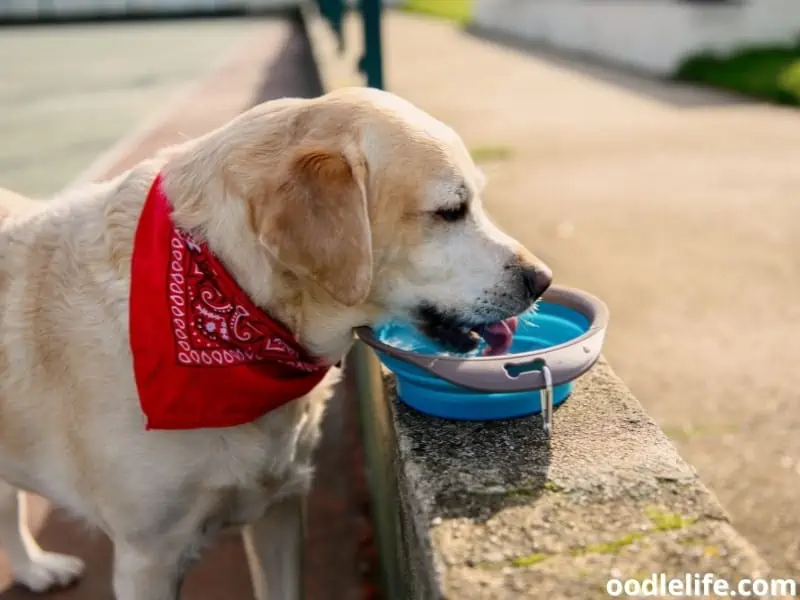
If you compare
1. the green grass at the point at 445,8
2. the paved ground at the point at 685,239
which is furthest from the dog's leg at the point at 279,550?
the green grass at the point at 445,8

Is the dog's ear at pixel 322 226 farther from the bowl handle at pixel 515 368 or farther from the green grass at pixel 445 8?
the green grass at pixel 445 8

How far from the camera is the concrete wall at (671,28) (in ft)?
43.4

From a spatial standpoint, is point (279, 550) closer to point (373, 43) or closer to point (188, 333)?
point (188, 333)

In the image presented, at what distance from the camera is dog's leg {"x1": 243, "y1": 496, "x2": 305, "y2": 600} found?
8.84 ft

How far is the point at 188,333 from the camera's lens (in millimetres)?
2094

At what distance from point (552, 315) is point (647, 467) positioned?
775 millimetres

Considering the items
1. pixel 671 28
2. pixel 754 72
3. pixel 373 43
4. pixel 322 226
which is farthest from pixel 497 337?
pixel 671 28

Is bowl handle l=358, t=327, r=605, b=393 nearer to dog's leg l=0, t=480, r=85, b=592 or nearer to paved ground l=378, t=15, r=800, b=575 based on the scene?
paved ground l=378, t=15, r=800, b=575

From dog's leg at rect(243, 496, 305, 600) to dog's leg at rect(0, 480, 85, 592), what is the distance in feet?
2.65

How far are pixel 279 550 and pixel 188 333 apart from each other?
95 centimetres

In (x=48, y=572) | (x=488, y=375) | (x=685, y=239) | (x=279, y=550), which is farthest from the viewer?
(x=685, y=239)

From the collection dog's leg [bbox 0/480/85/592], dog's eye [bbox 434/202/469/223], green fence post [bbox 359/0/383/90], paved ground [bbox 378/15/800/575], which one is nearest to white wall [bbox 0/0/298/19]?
paved ground [bbox 378/15/800/575]

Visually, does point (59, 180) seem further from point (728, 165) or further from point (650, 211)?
point (728, 165)

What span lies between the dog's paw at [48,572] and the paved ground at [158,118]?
46 mm
